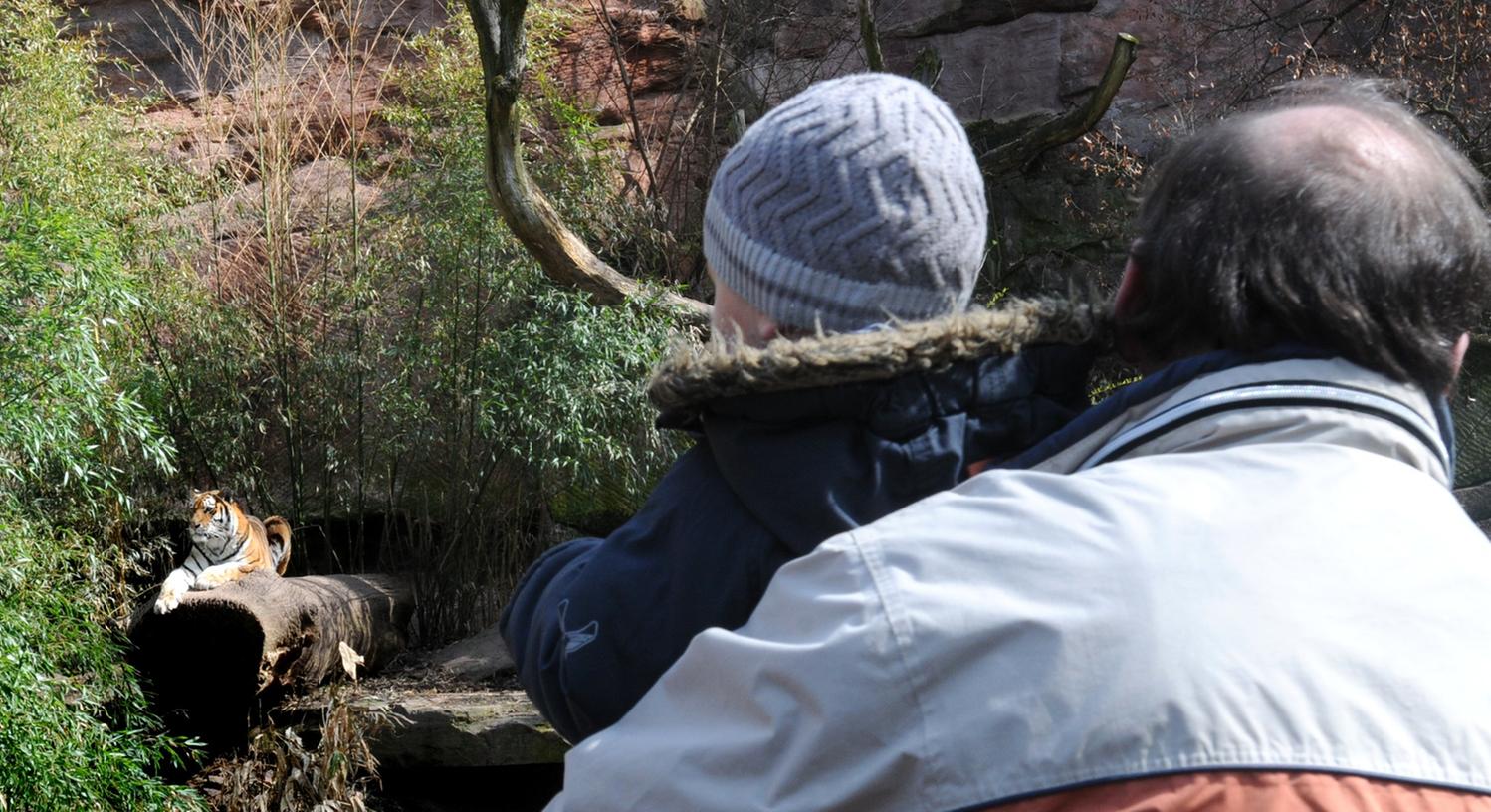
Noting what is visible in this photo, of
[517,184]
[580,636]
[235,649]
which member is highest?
[517,184]

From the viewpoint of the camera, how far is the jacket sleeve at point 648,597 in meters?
1.02

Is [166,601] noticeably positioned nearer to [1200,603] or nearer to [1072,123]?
[1200,603]

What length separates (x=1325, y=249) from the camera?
2.97ft

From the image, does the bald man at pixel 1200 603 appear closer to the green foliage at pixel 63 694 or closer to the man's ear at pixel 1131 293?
the man's ear at pixel 1131 293

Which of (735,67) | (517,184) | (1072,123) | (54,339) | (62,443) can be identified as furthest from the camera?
(735,67)

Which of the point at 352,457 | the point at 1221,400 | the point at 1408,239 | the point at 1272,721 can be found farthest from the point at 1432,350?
the point at 352,457

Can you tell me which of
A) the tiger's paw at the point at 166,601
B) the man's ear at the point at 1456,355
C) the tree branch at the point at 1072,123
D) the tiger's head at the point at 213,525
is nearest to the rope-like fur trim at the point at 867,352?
the man's ear at the point at 1456,355

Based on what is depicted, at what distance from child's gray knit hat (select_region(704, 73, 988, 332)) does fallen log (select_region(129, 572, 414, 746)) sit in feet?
12.7

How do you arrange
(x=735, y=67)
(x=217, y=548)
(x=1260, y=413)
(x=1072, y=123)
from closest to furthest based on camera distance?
1. (x=1260, y=413)
2. (x=217, y=548)
3. (x=1072, y=123)
4. (x=735, y=67)

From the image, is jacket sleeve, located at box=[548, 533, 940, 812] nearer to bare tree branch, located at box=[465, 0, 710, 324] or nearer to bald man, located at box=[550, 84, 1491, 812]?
bald man, located at box=[550, 84, 1491, 812]

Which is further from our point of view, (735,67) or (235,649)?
(735,67)

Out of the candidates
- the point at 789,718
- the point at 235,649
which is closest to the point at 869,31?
the point at 235,649

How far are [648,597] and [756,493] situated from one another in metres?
0.13

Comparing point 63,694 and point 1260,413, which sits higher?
point 1260,413
